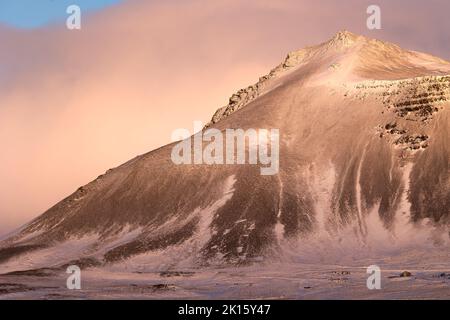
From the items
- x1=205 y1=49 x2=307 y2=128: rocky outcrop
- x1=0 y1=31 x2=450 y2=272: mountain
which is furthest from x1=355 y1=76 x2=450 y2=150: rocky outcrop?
x1=205 y1=49 x2=307 y2=128: rocky outcrop

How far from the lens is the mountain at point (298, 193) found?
341 ft

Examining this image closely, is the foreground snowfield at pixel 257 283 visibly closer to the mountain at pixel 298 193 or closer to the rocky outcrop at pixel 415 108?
the mountain at pixel 298 193

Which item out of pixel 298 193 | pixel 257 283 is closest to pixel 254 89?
pixel 298 193

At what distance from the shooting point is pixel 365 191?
4419 inches

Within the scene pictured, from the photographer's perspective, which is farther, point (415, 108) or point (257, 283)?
point (415, 108)

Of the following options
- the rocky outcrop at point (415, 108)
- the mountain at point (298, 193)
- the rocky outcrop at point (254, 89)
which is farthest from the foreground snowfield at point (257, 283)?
the rocky outcrop at point (254, 89)

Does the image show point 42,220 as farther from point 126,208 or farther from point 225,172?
point 225,172

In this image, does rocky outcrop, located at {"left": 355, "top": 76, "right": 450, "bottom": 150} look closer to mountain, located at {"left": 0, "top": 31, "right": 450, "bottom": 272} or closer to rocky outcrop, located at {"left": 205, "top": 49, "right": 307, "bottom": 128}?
mountain, located at {"left": 0, "top": 31, "right": 450, "bottom": 272}

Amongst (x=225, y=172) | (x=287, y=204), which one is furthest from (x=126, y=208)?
(x=287, y=204)

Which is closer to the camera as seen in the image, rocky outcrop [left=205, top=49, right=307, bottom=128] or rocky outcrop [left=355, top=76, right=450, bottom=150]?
rocky outcrop [left=355, top=76, right=450, bottom=150]

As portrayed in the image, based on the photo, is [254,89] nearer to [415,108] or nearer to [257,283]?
[415,108]

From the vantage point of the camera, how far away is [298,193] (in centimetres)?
11462

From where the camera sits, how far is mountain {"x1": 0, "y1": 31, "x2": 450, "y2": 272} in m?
104
